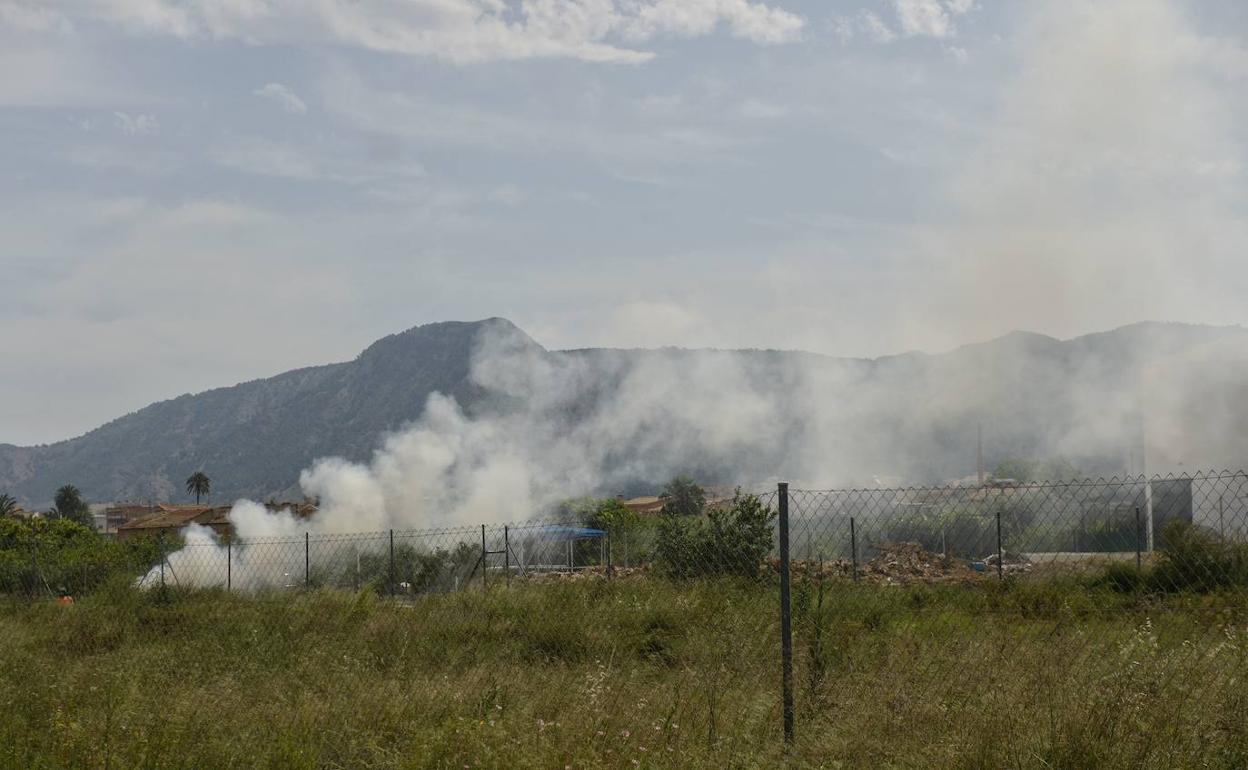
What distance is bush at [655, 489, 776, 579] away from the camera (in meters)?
14.4

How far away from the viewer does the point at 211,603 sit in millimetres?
17188

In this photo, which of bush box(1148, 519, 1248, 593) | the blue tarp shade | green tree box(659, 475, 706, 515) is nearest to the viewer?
bush box(1148, 519, 1248, 593)

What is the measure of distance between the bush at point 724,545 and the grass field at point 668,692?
833 mm

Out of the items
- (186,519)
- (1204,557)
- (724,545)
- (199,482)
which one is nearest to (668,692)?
(724,545)

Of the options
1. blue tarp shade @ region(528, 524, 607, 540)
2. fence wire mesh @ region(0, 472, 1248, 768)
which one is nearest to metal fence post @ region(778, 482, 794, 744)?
fence wire mesh @ region(0, 472, 1248, 768)

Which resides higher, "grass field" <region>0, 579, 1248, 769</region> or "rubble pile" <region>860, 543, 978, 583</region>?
"grass field" <region>0, 579, 1248, 769</region>

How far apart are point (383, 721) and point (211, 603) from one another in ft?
33.1

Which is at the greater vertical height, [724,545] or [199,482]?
[724,545]

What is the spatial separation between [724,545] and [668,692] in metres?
5.38

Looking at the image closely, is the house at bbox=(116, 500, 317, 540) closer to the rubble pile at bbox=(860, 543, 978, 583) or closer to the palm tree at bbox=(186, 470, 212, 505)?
the rubble pile at bbox=(860, 543, 978, 583)

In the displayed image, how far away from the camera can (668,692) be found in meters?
8.45

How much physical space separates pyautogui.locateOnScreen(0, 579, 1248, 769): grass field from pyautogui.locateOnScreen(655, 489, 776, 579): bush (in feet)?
2.73

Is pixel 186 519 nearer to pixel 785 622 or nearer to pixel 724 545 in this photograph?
pixel 724 545

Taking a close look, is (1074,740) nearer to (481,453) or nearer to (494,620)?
(494,620)
